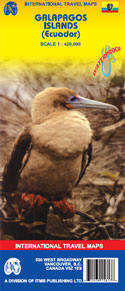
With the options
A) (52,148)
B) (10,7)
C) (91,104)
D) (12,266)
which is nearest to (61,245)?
(12,266)

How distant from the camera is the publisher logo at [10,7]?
810 mm

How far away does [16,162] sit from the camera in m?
0.85

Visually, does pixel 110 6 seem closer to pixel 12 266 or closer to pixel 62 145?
pixel 62 145

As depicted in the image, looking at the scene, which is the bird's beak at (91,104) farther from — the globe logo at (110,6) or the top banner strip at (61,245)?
the top banner strip at (61,245)

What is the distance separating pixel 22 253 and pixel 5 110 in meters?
0.33

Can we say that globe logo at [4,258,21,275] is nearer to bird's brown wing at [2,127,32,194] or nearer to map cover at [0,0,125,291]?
map cover at [0,0,125,291]

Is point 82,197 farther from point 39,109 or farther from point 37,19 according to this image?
point 37,19

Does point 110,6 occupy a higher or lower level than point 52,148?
higher

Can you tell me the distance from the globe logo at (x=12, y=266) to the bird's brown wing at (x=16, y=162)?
0.16 meters

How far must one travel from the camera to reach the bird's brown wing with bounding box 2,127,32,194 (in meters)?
0.84

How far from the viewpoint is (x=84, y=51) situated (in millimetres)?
824

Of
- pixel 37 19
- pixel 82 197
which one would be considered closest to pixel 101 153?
pixel 82 197

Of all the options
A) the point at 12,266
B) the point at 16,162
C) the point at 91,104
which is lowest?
the point at 12,266

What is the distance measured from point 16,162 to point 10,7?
1.17 feet
